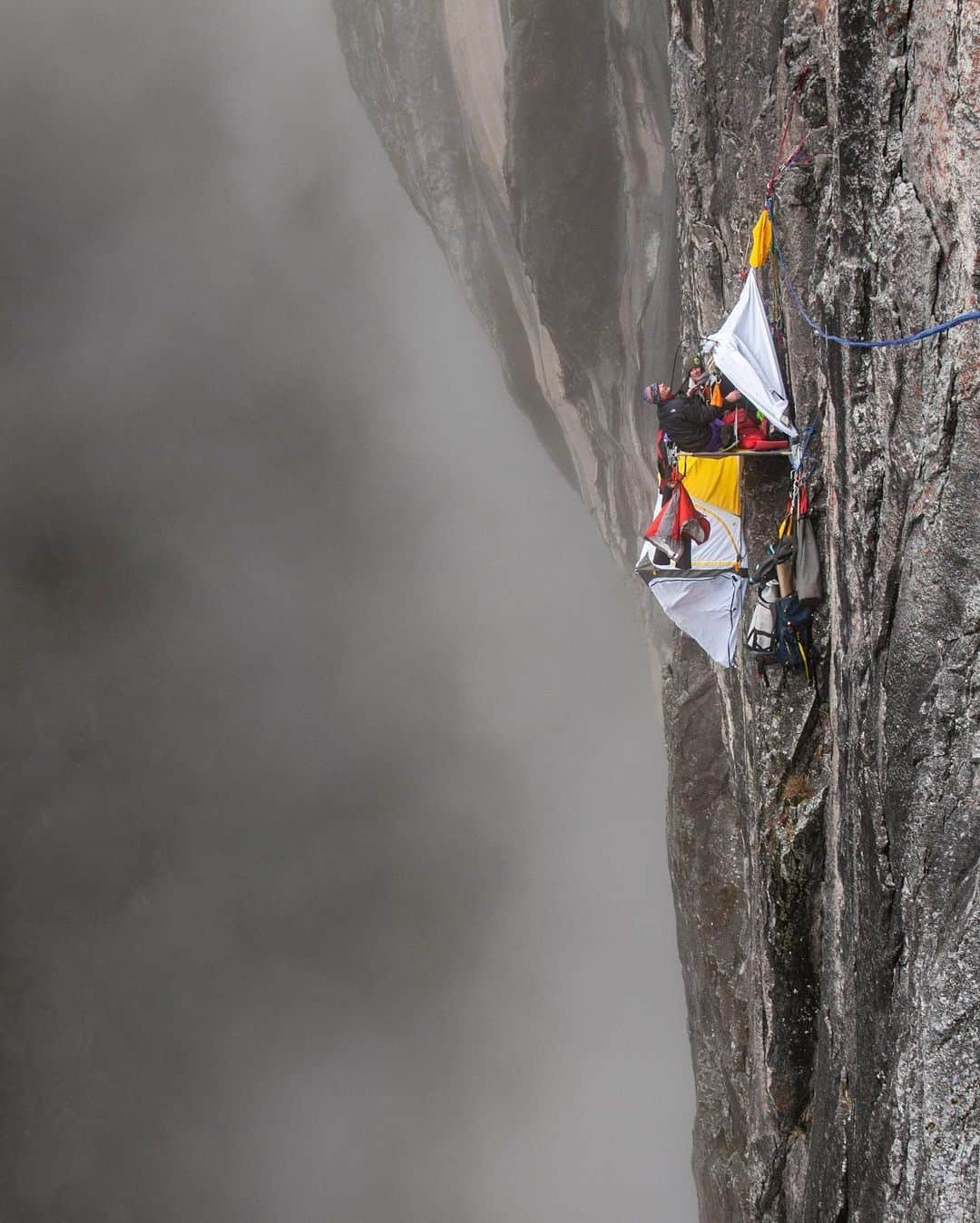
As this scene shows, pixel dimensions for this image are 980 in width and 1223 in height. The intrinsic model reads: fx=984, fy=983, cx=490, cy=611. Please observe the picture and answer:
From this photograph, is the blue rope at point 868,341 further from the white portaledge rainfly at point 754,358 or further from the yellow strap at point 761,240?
the white portaledge rainfly at point 754,358

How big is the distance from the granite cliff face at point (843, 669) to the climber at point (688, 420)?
666 mm

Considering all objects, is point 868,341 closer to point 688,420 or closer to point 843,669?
point 843,669

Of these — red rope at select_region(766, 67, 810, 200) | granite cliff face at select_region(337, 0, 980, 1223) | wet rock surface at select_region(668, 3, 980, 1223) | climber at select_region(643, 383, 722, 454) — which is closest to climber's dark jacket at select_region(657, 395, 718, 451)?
climber at select_region(643, 383, 722, 454)

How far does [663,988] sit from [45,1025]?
21966 millimetres

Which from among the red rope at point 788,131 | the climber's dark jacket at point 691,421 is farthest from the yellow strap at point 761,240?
the climber's dark jacket at point 691,421

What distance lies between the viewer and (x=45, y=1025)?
31891mm

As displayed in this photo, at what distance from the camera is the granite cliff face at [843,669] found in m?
5.71

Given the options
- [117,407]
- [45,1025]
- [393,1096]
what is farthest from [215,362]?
[393,1096]

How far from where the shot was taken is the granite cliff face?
5.71m

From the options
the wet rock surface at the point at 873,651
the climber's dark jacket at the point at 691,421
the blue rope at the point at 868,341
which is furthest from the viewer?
the climber's dark jacket at the point at 691,421

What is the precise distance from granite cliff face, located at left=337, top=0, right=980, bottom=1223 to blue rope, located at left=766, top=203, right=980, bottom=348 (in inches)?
3.3

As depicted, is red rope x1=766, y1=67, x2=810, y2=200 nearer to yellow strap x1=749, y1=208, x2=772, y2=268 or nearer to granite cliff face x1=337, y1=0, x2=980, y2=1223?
granite cliff face x1=337, y1=0, x2=980, y2=1223

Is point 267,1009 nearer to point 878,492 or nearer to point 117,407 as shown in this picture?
point 117,407

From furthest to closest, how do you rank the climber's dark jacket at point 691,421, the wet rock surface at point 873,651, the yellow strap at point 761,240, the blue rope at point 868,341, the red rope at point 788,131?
the climber's dark jacket at point 691,421, the yellow strap at point 761,240, the red rope at point 788,131, the wet rock surface at point 873,651, the blue rope at point 868,341
